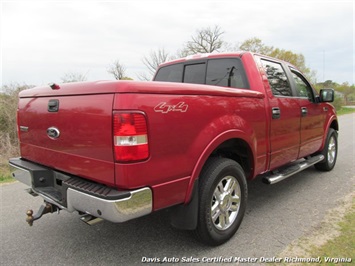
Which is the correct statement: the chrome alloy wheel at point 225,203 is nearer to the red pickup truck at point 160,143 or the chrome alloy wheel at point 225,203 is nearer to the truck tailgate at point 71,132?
the red pickup truck at point 160,143

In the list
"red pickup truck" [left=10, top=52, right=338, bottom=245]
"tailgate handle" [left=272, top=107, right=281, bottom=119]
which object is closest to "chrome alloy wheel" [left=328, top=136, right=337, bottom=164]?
"red pickup truck" [left=10, top=52, right=338, bottom=245]

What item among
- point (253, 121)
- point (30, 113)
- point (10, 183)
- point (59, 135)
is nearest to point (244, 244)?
point (253, 121)

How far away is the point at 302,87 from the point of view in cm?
450

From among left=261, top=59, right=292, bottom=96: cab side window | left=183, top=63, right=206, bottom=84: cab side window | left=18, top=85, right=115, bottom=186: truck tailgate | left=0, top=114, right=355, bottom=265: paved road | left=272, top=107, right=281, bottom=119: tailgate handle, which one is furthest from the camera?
left=183, top=63, right=206, bottom=84: cab side window

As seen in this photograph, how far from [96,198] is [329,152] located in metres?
4.93

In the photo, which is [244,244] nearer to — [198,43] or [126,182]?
[126,182]

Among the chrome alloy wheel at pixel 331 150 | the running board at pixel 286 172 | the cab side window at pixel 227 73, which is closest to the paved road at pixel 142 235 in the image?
the running board at pixel 286 172

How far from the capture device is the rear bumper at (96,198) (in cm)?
199

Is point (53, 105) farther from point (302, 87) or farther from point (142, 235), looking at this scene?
point (302, 87)

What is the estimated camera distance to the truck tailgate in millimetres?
2086

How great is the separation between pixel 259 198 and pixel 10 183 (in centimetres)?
448

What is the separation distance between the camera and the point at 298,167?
4.08m

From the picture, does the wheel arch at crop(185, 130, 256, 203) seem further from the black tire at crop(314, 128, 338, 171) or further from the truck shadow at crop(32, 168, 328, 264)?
the black tire at crop(314, 128, 338, 171)

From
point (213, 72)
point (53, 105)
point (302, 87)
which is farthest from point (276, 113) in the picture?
point (53, 105)
